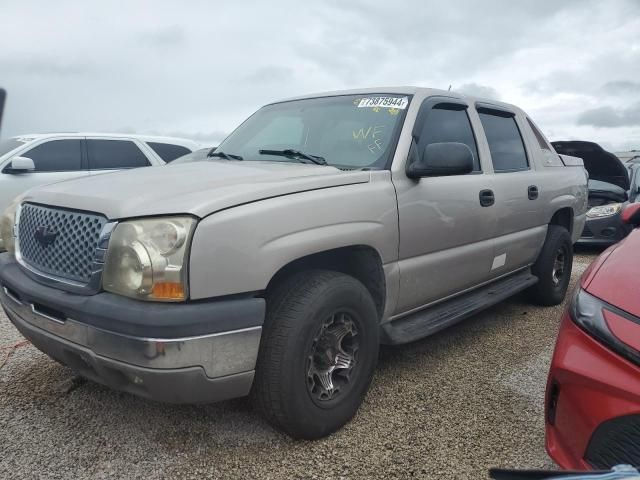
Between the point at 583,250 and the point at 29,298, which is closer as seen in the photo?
the point at 29,298

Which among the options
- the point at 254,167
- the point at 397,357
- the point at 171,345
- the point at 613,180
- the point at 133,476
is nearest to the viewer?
the point at 171,345

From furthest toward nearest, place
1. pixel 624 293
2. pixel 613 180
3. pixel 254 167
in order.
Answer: pixel 613 180 < pixel 254 167 < pixel 624 293

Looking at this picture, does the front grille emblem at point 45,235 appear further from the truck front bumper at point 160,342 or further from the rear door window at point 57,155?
the rear door window at point 57,155

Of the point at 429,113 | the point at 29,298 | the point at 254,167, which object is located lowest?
the point at 29,298

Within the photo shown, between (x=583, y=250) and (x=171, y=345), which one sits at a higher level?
(x=171, y=345)

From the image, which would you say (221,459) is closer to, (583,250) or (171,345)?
(171,345)

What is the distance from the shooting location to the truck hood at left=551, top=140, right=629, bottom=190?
7555 millimetres

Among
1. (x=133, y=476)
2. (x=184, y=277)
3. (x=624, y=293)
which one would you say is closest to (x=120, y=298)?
(x=184, y=277)

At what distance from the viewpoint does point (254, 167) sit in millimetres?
2812

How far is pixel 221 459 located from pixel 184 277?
909 mm

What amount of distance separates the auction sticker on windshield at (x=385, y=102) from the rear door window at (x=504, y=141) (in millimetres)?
964

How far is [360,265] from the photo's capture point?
273cm

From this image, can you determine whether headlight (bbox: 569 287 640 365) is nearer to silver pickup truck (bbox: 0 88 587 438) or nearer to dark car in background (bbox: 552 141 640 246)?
silver pickup truck (bbox: 0 88 587 438)

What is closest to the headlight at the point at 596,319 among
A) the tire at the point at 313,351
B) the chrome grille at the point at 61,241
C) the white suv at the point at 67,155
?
the tire at the point at 313,351
